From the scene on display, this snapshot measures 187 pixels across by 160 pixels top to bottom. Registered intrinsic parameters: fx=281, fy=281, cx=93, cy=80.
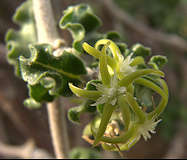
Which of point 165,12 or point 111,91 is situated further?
point 165,12

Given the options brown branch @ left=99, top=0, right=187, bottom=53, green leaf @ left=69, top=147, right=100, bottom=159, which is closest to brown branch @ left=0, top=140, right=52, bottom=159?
green leaf @ left=69, top=147, right=100, bottom=159

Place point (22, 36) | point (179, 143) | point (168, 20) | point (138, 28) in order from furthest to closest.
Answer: point (168, 20) → point (179, 143) → point (138, 28) → point (22, 36)

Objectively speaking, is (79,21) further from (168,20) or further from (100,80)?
(168,20)

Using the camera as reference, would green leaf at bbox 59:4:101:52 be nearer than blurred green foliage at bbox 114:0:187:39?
Yes

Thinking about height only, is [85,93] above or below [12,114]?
above

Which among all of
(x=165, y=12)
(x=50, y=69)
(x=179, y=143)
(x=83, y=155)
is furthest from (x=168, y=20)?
(x=50, y=69)

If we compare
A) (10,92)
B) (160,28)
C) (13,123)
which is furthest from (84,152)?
(160,28)

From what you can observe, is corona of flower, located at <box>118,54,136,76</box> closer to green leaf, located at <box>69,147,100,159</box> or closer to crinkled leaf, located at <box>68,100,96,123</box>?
crinkled leaf, located at <box>68,100,96,123</box>
